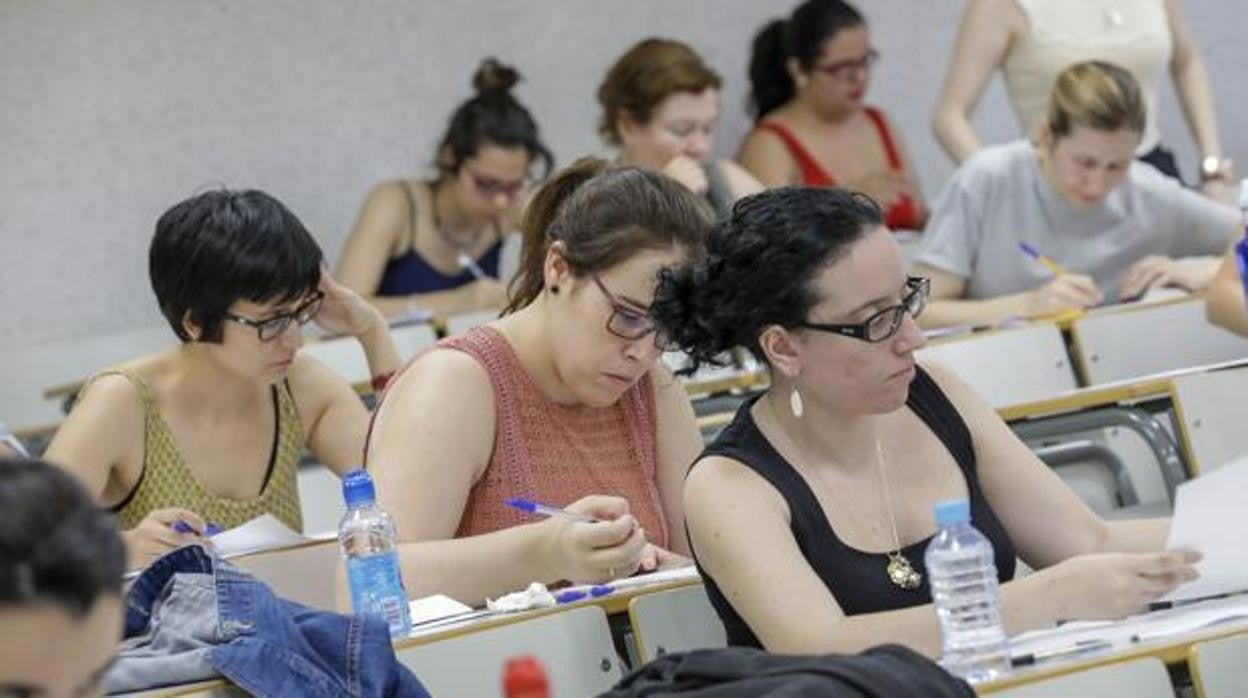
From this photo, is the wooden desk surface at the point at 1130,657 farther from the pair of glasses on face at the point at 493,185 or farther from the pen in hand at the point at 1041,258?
the pair of glasses on face at the point at 493,185

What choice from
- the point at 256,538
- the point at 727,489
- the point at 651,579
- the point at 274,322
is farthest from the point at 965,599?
the point at 274,322

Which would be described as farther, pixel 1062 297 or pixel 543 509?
pixel 1062 297

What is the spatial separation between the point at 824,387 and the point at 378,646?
673 millimetres

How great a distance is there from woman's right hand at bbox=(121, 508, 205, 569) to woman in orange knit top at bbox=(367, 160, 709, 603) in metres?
0.35

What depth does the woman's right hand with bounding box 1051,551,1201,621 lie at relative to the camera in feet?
9.30

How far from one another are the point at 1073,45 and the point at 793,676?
15.7 feet

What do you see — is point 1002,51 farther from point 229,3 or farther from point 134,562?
point 134,562

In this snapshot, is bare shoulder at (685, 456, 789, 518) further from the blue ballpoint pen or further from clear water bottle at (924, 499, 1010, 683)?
the blue ballpoint pen

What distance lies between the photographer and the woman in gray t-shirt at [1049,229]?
20.1ft

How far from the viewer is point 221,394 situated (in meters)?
4.39

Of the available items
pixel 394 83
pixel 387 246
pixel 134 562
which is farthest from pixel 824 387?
pixel 394 83

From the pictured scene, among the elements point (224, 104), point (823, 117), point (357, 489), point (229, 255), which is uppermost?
point (224, 104)

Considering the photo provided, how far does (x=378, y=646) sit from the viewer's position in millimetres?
2887

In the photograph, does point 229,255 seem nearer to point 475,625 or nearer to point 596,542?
point 596,542
